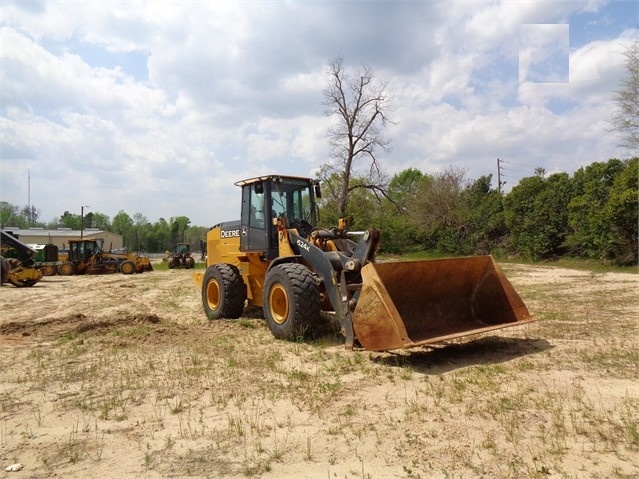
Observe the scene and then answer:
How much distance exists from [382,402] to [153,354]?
3393 millimetres

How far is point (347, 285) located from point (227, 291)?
9.89 feet

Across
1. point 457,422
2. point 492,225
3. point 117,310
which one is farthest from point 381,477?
point 492,225

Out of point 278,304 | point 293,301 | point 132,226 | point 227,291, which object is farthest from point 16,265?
point 132,226

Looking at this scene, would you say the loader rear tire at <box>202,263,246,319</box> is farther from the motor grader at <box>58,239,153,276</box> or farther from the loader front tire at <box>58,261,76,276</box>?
the loader front tire at <box>58,261,76,276</box>

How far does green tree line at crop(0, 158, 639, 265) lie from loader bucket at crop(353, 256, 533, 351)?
38.3 feet

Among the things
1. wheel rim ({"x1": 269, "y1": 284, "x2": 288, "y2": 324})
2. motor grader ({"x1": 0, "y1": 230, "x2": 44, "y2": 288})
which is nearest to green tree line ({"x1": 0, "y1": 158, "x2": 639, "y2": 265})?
motor grader ({"x1": 0, "y1": 230, "x2": 44, "y2": 288})

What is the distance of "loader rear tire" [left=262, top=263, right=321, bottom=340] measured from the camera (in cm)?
663

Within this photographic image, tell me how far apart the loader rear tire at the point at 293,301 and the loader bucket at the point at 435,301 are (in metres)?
Result: 1.04

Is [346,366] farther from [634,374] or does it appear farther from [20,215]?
[20,215]

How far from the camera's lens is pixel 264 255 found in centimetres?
849

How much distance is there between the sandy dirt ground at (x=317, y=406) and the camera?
327 cm

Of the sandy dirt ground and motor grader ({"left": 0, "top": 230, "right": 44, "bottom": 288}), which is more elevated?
motor grader ({"left": 0, "top": 230, "right": 44, "bottom": 288})

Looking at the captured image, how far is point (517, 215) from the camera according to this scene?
29031mm

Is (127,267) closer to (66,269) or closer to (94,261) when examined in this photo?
(94,261)
